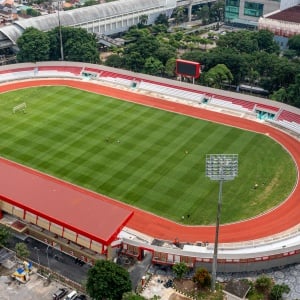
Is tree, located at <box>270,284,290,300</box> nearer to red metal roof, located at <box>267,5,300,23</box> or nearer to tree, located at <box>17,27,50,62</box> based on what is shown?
tree, located at <box>17,27,50,62</box>

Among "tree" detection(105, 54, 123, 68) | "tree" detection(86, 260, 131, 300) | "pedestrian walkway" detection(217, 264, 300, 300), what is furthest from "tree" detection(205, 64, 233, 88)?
"tree" detection(86, 260, 131, 300)

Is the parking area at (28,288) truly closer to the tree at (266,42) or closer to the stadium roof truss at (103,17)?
the stadium roof truss at (103,17)

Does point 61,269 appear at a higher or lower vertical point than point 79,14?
lower

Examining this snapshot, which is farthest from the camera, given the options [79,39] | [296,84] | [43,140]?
[79,39]

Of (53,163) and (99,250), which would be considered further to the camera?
(53,163)

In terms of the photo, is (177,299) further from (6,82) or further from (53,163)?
(6,82)

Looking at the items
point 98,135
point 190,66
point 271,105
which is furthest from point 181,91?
point 98,135

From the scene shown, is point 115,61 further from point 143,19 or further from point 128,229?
point 128,229

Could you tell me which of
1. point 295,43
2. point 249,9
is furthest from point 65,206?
point 249,9
